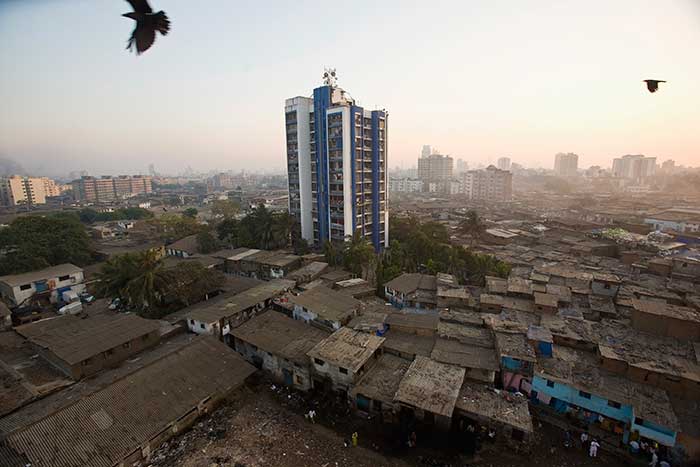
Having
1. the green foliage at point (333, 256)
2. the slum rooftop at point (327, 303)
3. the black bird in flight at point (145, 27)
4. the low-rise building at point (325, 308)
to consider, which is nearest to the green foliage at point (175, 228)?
the green foliage at point (333, 256)

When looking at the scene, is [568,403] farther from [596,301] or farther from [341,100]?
[341,100]

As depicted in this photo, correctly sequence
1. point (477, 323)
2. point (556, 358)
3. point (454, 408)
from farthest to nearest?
1. point (477, 323)
2. point (556, 358)
3. point (454, 408)

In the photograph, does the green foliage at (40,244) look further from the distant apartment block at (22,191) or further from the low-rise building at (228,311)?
the distant apartment block at (22,191)

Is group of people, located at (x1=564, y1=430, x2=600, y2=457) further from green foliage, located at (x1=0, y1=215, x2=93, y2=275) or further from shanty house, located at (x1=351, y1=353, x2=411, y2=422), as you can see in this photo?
green foliage, located at (x1=0, y1=215, x2=93, y2=275)

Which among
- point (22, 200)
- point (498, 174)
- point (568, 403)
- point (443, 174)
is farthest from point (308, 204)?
point (443, 174)

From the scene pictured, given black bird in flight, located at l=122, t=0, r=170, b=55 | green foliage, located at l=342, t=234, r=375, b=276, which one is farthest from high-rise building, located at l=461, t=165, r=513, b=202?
black bird in flight, located at l=122, t=0, r=170, b=55

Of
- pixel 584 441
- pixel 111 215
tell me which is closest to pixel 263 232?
pixel 584 441

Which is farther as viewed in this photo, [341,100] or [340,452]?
[341,100]
